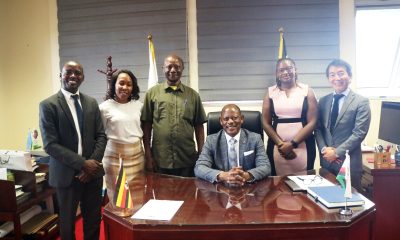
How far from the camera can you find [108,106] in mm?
2486

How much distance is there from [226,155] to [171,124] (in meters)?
0.57

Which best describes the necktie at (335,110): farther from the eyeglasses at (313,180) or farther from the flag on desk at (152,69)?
the flag on desk at (152,69)

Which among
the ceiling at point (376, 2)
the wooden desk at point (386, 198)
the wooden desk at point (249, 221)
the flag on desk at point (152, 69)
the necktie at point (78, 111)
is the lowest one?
the wooden desk at point (386, 198)

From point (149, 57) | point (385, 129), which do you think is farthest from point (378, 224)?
point (149, 57)

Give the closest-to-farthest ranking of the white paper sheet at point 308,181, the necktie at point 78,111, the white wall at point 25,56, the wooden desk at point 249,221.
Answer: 1. the wooden desk at point 249,221
2. the white paper sheet at point 308,181
3. the necktie at point 78,111
4. the white wall at point 25,56

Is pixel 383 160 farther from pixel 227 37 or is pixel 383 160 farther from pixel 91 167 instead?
pixel 91 167

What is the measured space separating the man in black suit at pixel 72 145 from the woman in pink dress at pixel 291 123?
1303 millimetres

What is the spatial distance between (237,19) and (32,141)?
269 centimetres

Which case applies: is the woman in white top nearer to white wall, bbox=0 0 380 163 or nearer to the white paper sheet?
the white paper sheet

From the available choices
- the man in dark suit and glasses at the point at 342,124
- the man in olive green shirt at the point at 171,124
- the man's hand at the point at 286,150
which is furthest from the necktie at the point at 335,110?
the man in olive green shirt at the point at 171,124

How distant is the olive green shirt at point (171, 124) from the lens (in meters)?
2.56

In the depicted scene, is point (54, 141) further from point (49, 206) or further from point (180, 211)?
point (49, 206)

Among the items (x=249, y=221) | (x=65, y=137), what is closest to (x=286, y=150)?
(x=249, y=221)

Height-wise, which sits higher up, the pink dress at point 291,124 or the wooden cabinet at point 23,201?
the pink dress at point 291,124
